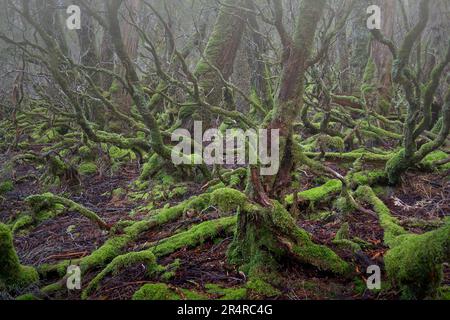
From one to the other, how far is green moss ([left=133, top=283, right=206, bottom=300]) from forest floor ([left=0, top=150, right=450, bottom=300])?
0.27 feet

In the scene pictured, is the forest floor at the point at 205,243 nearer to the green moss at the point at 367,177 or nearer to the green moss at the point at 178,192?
the green moss at the point at 178,192

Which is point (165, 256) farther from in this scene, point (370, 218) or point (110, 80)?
point (110, 80)

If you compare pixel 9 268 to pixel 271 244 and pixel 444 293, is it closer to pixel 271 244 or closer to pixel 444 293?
pixel 271 244

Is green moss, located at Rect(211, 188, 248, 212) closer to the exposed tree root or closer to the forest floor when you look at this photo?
the forest floor

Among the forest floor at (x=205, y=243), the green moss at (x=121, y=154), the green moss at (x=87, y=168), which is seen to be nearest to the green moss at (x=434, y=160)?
the forest floor at (x=205, y=243)

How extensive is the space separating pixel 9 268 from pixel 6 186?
407cm

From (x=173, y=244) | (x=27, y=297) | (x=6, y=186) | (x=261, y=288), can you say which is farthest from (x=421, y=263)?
(x=6, y=186)

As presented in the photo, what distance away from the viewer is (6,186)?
6.68 m

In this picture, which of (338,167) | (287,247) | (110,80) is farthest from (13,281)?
(110,80)

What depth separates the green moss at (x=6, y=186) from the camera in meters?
6.52

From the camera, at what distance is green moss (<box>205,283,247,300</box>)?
8.92 feet

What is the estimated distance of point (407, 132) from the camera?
3.82 m

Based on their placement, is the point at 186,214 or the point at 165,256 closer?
the point at 165,256

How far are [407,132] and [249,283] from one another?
2.21 m
